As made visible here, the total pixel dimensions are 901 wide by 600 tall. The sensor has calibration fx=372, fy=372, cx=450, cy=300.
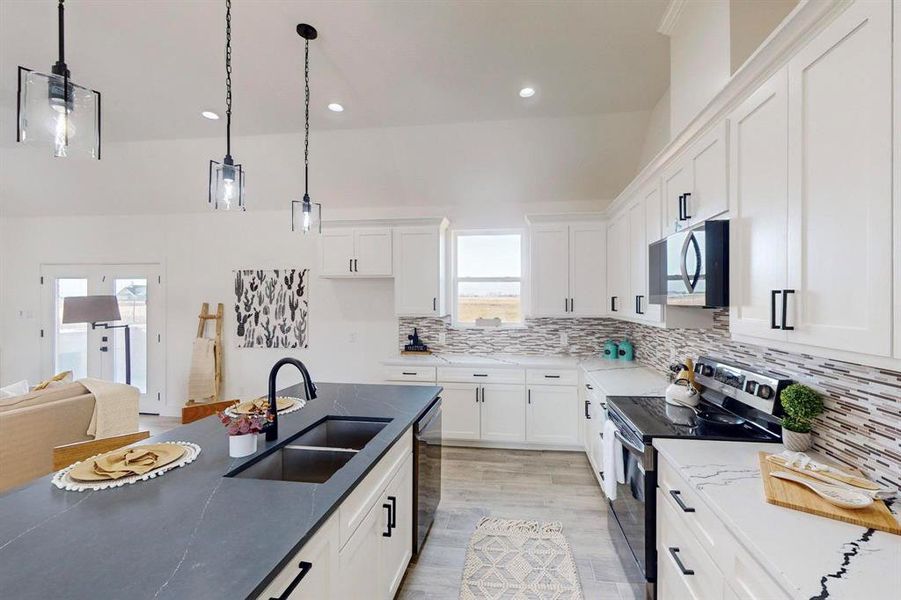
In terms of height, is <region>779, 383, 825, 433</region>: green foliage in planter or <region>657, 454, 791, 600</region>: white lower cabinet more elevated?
<region>779, 383, 825, 433</region>: green foliage in planter

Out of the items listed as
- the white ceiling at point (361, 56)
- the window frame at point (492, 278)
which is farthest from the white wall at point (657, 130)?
the window frame at point (492, 278)

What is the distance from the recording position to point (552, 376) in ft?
12.6

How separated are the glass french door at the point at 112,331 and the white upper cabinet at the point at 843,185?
6.46m

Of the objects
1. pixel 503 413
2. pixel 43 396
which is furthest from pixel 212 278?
pixel 503 413

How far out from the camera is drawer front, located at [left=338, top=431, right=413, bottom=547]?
4.26 ft

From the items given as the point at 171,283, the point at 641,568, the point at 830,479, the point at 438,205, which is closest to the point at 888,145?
the point at 830,479

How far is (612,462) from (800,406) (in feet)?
3.22

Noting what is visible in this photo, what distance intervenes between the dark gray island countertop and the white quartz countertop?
1.20 meters

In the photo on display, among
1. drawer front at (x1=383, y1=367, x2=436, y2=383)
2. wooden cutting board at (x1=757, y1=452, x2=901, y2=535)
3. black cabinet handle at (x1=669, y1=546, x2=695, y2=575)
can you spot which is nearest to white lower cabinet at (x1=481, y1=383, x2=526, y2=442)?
drawer front at (x1=383, y1=367, x2=436, y2=383)

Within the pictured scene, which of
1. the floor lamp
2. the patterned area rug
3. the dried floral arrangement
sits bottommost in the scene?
the patterned area rug

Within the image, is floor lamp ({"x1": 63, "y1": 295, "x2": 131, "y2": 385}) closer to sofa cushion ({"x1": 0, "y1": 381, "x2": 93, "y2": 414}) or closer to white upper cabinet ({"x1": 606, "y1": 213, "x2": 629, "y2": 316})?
sofa cushion ({"x1": 0, "y1": 381, "x2": 93, "y2": 414})

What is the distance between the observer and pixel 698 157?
1.98 m

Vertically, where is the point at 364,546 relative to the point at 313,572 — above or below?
below

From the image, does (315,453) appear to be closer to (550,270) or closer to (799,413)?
(799,413)
